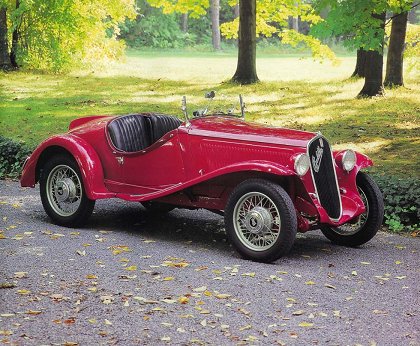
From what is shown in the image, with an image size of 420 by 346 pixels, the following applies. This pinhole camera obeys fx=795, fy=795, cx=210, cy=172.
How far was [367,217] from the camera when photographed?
8.00 meters

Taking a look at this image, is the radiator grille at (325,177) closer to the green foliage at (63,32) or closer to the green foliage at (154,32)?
the green foliage at (63,32)

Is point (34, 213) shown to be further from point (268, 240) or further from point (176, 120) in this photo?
point (268, 240)

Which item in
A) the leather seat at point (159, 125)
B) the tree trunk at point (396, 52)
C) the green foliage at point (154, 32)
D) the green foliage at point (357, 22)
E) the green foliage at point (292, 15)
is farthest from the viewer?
the green foliage at point (154, 32)

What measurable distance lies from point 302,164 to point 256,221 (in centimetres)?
67

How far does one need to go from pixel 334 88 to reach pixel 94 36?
30.3ft

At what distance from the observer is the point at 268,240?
734 centimetres

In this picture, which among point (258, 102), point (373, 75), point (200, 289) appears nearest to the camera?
point (200, 289)

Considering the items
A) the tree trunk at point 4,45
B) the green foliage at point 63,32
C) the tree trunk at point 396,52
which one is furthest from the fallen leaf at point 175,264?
the tree trunk at point 4,45

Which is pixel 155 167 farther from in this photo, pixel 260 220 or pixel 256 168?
pixel 260 220

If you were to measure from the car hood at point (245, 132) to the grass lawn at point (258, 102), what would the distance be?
5138 millimetres

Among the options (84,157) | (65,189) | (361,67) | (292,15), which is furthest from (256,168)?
(292,15)

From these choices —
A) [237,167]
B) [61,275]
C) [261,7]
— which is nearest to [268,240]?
[237,167]

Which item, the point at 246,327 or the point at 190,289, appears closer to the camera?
the point at 246,327

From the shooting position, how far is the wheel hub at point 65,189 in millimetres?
8672
